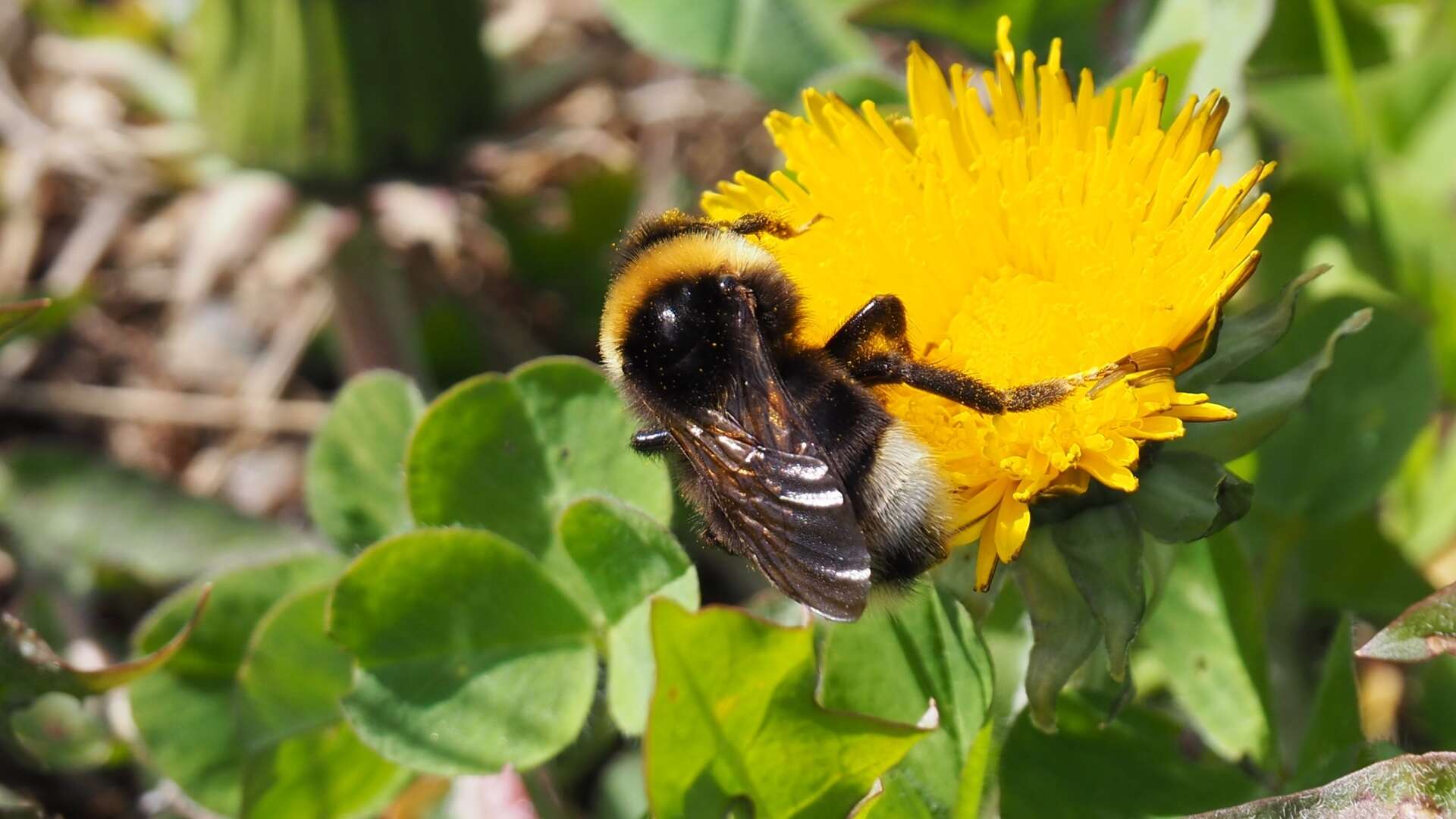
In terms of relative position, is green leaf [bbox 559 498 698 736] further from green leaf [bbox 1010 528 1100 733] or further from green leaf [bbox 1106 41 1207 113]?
green leaf [bbox 1106 41 1207 113]

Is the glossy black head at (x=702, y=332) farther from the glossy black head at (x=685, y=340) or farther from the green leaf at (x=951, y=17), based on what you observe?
the green leaf at (x=951, y=17)

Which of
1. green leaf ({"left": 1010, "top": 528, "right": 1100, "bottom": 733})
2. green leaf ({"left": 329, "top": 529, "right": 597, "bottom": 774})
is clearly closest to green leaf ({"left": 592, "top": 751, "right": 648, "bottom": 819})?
green leaf ({"left": 329, "top": 529, "right": 597, "bottom": 774})

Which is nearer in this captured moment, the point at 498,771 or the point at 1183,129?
the point at 1183,129

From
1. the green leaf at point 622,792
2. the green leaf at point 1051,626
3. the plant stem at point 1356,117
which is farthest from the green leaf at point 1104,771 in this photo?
the plant stem at point 1356,117

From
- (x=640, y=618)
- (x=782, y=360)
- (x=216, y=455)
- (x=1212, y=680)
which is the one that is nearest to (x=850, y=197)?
(x=782, y=360)

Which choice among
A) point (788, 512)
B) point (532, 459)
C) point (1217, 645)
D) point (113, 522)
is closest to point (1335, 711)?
point (1217, 645)

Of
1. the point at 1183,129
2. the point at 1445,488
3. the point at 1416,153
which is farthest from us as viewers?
the point at 1416,153

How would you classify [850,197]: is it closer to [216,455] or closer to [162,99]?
[162,99]

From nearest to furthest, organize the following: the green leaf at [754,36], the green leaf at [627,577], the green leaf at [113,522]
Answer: the green leaf at [627,577] → the green leaf at [754,36] → the green leaf at [113,522]
